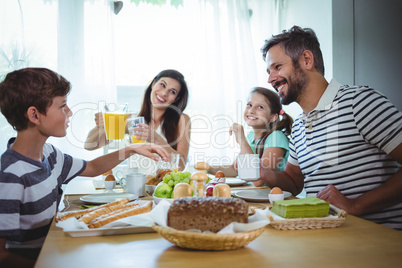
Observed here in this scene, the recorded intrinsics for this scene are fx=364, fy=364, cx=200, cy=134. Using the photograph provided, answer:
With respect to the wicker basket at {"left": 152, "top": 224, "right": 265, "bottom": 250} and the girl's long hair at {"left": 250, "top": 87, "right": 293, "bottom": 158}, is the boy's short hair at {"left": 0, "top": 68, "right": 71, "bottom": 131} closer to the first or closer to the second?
the wicker basket at {"left": 152, "top": 224, "right": 265, "bottom": 250}

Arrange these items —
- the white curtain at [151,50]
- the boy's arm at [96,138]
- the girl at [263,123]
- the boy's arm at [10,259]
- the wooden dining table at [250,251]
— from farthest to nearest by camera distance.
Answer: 1. the white curtain at [151,50]
2. the boy's arm at [96,138]
3. the girl at [263,123]
4. the boy's arm at [10,259]
5. the wooden dining table at [250,251]

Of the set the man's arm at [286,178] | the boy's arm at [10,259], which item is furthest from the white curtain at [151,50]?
the boy's arm at [10,259]

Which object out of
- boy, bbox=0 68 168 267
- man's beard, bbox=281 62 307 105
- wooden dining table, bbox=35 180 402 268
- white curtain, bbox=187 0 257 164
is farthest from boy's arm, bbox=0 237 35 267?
white curtain, bbox=187 0 257 164

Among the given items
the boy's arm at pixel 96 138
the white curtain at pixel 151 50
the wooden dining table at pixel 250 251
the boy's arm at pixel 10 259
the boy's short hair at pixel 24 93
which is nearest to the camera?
the wooden dining table at pixel 250 251

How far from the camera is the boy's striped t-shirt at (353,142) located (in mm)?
1556

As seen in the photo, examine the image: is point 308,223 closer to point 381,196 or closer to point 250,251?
point 250,251

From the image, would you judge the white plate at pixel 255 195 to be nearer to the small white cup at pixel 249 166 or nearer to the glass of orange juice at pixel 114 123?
the small white cup at pixel 249 166

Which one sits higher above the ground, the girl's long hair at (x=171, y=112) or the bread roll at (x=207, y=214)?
the girl's long hair at (x=171, y=112)

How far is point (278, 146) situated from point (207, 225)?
5.31 ft

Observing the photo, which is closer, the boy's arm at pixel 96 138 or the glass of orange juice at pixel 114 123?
the glass of orange juice at pixel 114 123

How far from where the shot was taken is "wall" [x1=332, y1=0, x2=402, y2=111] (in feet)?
7.80

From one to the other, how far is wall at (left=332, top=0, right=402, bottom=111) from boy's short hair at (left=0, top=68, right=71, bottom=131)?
2.08m

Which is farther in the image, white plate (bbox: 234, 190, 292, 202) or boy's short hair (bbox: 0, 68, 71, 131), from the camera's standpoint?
white plate (bbox: 234, 190, 292, 202)

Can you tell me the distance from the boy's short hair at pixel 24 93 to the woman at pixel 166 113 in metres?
1.38
